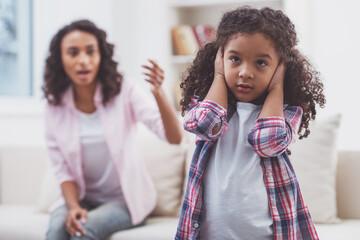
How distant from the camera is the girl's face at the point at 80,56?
1.83 m

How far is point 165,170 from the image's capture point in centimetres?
207

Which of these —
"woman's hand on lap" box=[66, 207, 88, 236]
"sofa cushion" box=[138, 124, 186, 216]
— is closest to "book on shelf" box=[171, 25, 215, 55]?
"sofa cushion" box=[138, 124, 186, 216]

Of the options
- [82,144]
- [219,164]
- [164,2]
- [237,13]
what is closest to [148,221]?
[82,144]

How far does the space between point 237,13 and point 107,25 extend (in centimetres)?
228

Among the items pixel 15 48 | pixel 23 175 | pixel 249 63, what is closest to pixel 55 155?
pixel 23 175

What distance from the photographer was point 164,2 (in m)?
3.33

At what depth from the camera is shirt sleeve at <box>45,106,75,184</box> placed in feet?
6.32

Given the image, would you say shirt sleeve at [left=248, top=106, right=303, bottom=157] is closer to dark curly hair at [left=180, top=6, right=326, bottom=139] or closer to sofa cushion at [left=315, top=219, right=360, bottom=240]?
dark curly hair at [left=180, top=6, right=326, bottom=139]

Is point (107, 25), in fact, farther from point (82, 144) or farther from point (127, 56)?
point (82, 144)

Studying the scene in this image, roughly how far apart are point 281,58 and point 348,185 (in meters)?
0.98

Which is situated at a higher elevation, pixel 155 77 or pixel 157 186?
pixel 155 77

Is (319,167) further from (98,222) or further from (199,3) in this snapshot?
(199,3)

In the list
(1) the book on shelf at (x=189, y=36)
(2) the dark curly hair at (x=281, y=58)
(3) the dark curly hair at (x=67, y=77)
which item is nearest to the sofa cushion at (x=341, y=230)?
(2) the dark curly hair at (x=281, y=58)

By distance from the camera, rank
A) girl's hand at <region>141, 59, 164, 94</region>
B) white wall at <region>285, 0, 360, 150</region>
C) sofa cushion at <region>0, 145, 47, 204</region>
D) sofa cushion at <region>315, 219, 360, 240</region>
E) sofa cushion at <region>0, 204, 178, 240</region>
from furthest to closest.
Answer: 1. white wall at <region>285, 0, 360, 150</region>
2. sofa cushion at <region>0, 145, 47, 204</region>
3. sofa cushion at <region>0, 204, 178, 240</region>
4. sofa cushion at <region>315, 219, 360, 240</region>
5. girl's hand at <region>141, 59, 164, 94</region>
